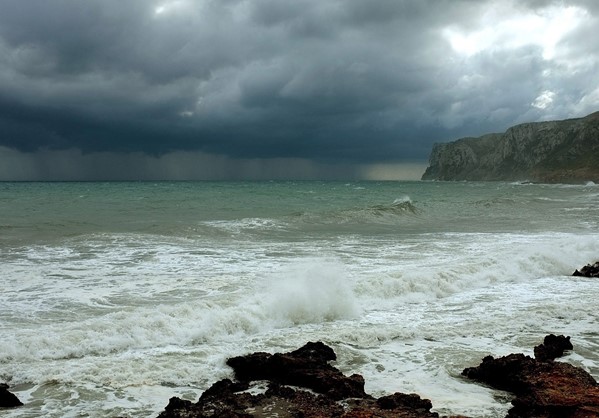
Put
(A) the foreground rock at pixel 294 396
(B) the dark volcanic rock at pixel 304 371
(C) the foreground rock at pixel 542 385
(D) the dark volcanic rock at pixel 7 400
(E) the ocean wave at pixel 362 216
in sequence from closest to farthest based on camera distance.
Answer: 1. (C) the foreground rock at pixel 542 385
2. (A) the foreground rock at pixel 294 396
3. (D) the dark volcanic rock at pixel 7 400
4. (B) the dark volcanic rock at pixel 304 371
5. (E) the ocean wave at pixel 362 216

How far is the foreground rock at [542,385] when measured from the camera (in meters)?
4.81

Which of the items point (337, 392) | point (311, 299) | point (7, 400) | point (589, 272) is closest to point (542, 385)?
point (337, 392)

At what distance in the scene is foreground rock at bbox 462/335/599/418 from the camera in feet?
15.8

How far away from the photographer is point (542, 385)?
17.6 ft

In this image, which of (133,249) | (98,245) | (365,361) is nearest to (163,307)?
(365,361)

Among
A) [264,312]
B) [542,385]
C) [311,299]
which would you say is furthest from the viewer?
[311,299]

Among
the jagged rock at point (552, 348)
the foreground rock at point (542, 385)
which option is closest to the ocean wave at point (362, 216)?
the jagged rock at point (552, 348)

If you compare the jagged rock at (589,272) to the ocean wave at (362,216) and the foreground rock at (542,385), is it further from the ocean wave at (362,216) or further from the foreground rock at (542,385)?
the ocean wave at (362,216)

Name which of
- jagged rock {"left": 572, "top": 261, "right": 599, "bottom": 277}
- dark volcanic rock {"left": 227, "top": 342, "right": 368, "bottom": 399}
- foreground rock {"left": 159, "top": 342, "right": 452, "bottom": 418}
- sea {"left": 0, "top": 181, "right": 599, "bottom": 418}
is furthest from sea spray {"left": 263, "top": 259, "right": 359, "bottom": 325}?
jagged rock {"left": 572, "top": 261, "right": 599, "bottom": 277}

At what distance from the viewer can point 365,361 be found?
7211 mm

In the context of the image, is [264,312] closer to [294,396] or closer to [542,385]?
[294,396]

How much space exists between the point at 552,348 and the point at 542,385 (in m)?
2.03

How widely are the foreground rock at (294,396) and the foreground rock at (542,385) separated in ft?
3.50

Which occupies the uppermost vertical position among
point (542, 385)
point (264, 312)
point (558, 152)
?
point (558, 152)
